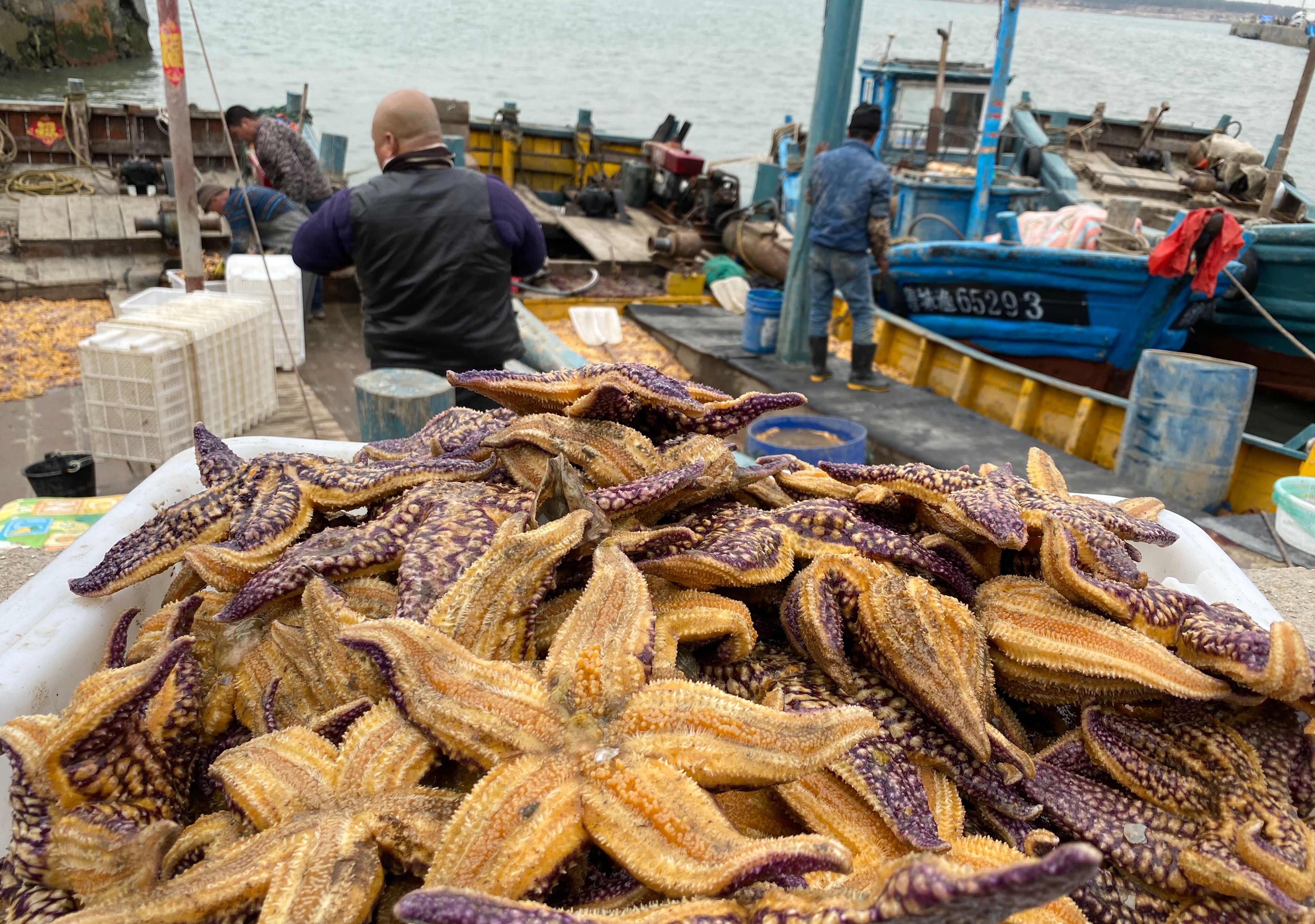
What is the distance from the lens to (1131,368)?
8.82 m

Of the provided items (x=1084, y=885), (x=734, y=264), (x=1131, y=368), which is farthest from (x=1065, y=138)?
(x=1084, y=885)

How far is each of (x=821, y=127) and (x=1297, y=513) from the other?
573 cm

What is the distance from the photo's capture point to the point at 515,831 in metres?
1.06

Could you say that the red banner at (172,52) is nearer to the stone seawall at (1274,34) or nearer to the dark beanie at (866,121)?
the dark beanie at (866,121)

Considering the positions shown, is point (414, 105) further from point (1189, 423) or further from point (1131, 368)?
point (1131, 368)

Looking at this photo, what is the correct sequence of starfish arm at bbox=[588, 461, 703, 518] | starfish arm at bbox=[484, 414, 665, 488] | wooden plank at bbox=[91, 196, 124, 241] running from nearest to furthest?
starfish arm at bbox=[588, 461, 703, 518] → starfish arm at bbox=[484, 414, 665, 488] → wooden plank at bbox=[91, 196, 124, 241]

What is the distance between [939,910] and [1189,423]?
21.1 feet

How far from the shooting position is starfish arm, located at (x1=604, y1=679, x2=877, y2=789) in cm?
114

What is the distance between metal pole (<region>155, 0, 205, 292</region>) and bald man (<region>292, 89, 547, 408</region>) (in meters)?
1.45

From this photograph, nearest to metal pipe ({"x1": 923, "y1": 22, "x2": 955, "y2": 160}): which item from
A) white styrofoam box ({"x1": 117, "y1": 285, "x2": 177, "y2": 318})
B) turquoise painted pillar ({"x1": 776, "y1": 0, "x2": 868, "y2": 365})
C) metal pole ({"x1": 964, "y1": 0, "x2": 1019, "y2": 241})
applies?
metal pole ({"x1": 964, "y1": 0, "x2": 1019, "y2": 241})

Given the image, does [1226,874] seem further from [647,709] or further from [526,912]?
[526,912]

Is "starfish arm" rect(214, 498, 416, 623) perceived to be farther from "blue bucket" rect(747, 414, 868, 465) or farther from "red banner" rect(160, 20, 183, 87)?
"red banner" rect(160, 20, 183, 87)

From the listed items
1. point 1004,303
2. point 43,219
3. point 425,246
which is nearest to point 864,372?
point 1004,303

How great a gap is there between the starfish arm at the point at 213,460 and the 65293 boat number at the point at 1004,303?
331 inches
